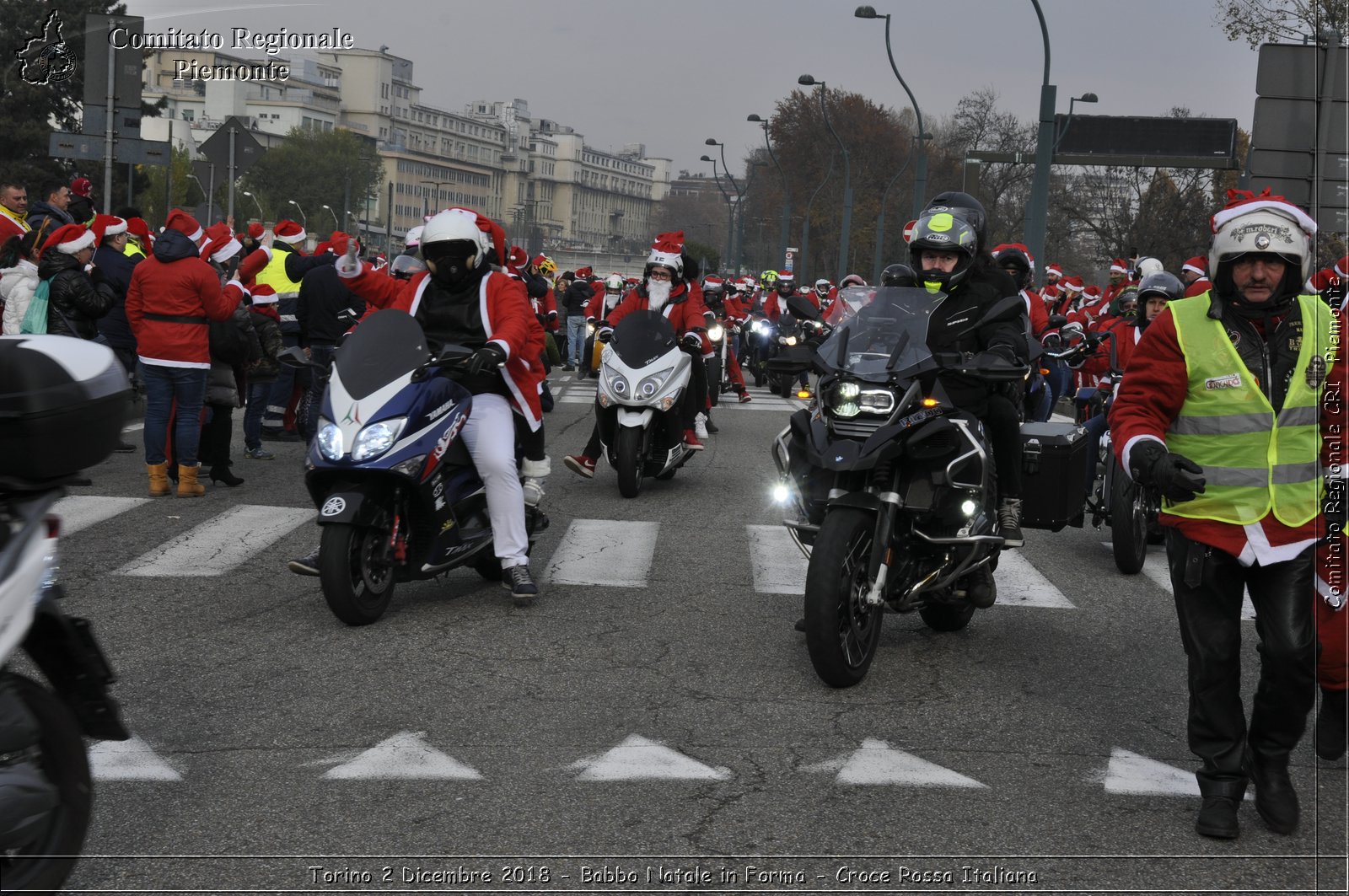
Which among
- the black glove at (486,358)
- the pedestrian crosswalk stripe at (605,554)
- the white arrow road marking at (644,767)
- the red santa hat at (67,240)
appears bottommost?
the pedestrian crosswalk stripe at (605,554)

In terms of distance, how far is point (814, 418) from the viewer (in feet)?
21.6

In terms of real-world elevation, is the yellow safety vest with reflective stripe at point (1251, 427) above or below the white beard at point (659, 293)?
below

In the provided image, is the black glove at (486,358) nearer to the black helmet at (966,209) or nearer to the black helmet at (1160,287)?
the black helmet at (966,209)

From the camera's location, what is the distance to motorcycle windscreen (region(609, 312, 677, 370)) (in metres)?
12.7

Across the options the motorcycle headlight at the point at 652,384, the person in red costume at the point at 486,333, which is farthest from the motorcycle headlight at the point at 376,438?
the motorcycle headlight at the point at 652,384

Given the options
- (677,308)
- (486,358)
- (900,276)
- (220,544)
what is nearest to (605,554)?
(220,544)

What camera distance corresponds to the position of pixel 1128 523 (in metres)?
9.73

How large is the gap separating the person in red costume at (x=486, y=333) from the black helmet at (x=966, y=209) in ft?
6.41

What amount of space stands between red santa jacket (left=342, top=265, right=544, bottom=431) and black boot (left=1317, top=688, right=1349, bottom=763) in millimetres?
3847

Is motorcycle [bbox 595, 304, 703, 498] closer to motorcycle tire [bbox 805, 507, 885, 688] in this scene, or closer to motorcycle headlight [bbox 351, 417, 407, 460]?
motorcycle headlight [bbox 351, 417, 407, 460]

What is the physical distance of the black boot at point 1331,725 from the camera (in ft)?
17.7

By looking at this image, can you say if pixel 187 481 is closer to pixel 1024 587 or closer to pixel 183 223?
pixel 183 223

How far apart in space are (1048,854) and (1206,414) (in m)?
1.36

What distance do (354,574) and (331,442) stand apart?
22.7 inches
